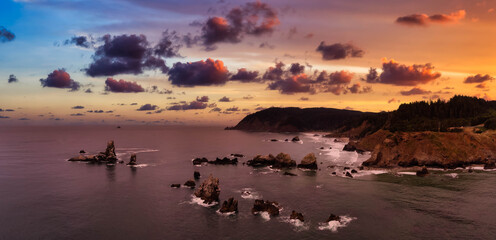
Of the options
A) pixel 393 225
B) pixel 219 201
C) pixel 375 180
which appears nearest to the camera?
pixel 393 225

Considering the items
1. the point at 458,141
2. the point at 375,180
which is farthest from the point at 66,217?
the point at 458,141

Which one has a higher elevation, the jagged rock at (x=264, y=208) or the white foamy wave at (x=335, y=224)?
the jagged rock at (x=264, y=208)

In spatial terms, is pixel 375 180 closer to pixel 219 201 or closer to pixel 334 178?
pixel 334 178

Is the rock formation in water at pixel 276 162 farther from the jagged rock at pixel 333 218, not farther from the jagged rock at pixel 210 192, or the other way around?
the jagged rock at pixel 333 218

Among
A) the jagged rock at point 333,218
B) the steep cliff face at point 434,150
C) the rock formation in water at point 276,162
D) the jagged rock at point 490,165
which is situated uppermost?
→ the steep cliff face at point 434,150

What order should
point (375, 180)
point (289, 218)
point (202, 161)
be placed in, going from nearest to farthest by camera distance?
point (289, 218)
point (375, 180)
point (202, 161)

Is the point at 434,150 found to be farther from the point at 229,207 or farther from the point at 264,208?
the point at 229,207

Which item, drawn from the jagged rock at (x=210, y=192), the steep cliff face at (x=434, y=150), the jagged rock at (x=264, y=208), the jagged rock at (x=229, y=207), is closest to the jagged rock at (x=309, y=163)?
the steep cliff face at (x=434, y=150)
